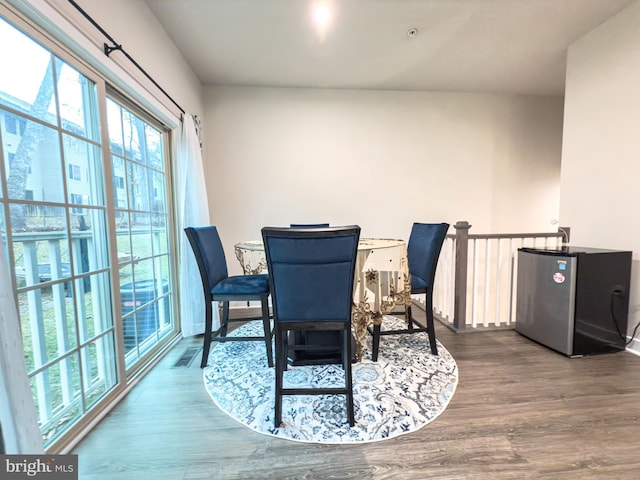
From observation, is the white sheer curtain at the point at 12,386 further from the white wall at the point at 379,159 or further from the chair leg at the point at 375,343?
the white wall at the point at 379,159

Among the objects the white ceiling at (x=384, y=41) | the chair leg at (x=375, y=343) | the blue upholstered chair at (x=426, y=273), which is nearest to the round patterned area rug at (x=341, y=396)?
the chair leg at (x=375, y=343)

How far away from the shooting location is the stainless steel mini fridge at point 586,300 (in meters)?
2.02

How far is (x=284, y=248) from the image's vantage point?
1.23 meters

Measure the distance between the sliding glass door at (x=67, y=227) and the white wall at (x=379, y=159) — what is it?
1367 mm

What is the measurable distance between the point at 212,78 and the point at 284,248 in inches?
109

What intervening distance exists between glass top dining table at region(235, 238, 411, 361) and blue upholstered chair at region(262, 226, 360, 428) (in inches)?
16.7

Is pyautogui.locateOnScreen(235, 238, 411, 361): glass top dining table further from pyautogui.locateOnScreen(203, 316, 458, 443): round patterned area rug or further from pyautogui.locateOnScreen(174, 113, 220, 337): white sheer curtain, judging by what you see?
pyautogui.locateOnScreen(174, 113, 220, 337): white sheer curtain

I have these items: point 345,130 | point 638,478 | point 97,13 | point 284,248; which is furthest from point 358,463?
point 345,130

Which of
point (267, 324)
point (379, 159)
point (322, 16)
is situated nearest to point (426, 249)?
point (267, 324)

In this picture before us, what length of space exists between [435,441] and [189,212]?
7.96ft

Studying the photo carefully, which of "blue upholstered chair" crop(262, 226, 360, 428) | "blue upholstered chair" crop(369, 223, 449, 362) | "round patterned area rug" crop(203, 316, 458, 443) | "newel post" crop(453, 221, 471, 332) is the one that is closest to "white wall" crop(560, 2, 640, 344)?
"newel post" crop(453, 221, 471, 332)

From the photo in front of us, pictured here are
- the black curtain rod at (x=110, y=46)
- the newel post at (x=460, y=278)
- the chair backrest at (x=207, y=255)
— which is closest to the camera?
the black curtain rod at (x=110, y=46)

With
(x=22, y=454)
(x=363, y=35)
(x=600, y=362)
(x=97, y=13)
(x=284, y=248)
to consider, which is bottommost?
(x=600, y=362)

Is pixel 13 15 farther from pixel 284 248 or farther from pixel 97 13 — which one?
pixel 284 248
